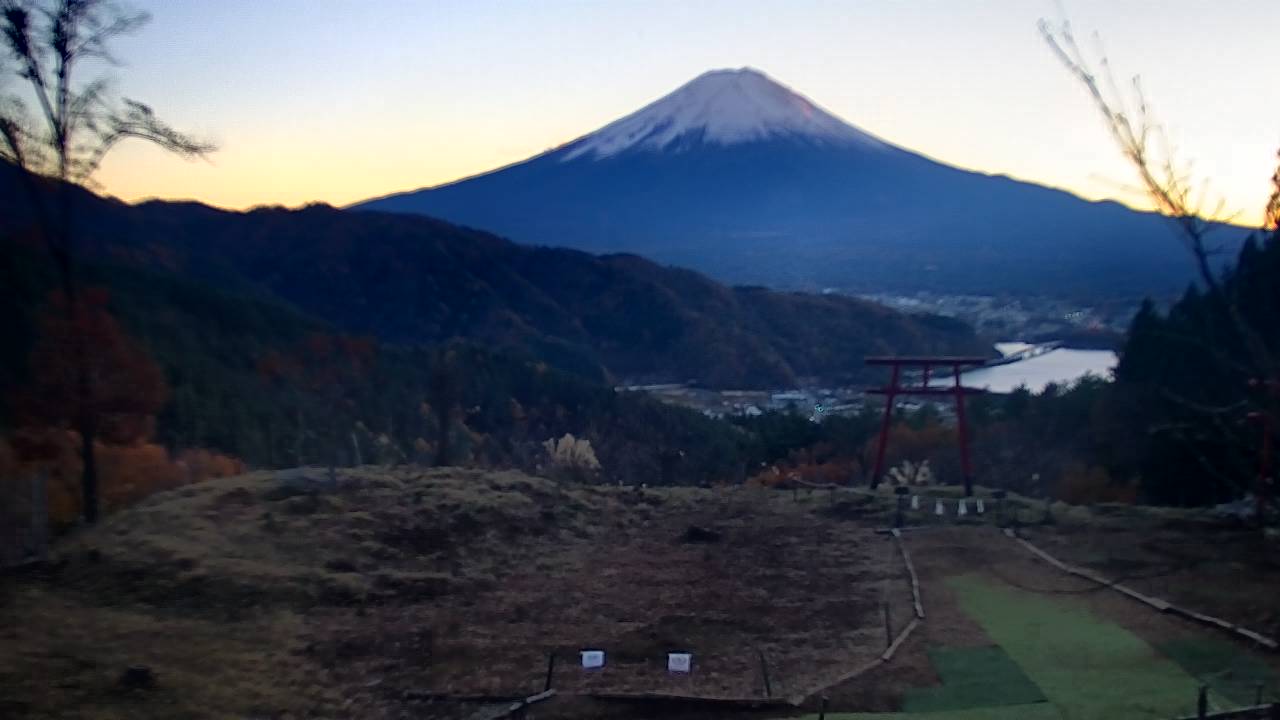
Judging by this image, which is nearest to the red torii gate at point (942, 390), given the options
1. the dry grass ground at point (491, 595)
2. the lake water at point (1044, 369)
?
the dry grass ground at point (491, 595)

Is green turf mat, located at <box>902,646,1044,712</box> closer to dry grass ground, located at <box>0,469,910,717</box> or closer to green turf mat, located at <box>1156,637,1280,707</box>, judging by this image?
dry grass ground, located at <box>0,469,910,717</box>

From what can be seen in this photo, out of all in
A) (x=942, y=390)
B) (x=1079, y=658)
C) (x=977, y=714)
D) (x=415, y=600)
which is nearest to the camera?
(x=977, y=714)

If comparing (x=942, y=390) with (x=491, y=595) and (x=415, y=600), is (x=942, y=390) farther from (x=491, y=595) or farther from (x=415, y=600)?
(x=415, y=600)

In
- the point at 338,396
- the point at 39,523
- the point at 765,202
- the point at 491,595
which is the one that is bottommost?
the point at 491,595

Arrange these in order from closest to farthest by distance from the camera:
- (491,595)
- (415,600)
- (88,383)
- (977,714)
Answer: (977,714) → (415,600) → (491,595) → (88,383)

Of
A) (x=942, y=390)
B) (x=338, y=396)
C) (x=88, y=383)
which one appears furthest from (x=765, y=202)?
(x=88, y=383)

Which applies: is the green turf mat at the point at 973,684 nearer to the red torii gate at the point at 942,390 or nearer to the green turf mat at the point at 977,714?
the green turf mat at the point at 977,714

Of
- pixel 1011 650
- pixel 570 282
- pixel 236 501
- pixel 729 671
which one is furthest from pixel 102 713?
pixel 570 282
